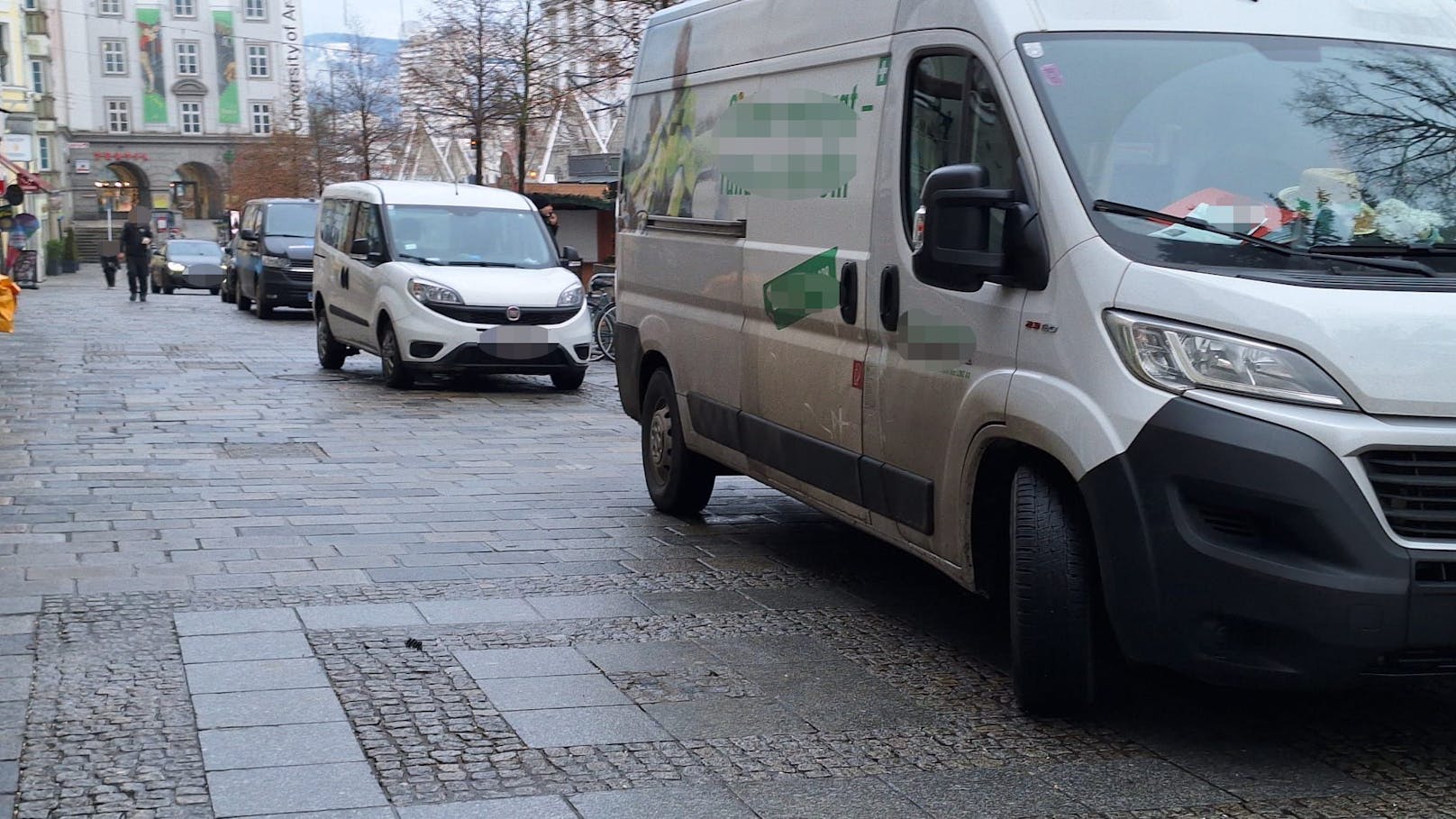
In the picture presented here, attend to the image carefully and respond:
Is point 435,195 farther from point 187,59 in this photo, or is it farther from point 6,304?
point 187,59

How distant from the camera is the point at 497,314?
15.7m

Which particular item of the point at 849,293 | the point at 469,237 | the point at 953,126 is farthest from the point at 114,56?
the point at 953,126

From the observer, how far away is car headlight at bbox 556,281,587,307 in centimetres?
1598

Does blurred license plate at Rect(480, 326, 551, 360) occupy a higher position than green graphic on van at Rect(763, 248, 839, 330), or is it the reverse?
green graphic on van at Rect(763, 248, 839, 330)

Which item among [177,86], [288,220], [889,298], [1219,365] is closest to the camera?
[1219,365]

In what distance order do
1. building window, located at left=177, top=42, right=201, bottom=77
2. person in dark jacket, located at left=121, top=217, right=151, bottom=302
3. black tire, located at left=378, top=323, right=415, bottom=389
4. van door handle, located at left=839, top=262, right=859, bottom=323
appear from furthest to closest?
building window, located at left=177, top=42, right=201, bottom=77 → person in dark jacket, located at left=121, top=217, right=151, bottom=302 → black tire, located at left=378, top=323, right=415, bottom=389 → van door handle, located at left=839, top=262, right=859, bottom=323

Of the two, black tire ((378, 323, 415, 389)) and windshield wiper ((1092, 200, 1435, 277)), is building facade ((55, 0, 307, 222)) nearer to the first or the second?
black tire ((378, 323, 415, 389))

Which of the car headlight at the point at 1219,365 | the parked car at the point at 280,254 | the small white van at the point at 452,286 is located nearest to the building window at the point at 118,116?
the parked car at the point at 280,254

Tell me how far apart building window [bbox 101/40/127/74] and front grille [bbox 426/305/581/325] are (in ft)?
311

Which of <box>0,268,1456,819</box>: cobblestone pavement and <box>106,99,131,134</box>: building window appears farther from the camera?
<box>106,99,131,134</box>: building window

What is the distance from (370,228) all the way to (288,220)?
1332cm

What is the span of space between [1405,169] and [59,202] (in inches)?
3178

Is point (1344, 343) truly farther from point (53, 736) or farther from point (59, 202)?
point (59, 202)

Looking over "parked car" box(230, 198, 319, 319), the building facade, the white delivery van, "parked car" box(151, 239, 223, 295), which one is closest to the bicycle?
"parked car" box(230, 198, 319, 319)
